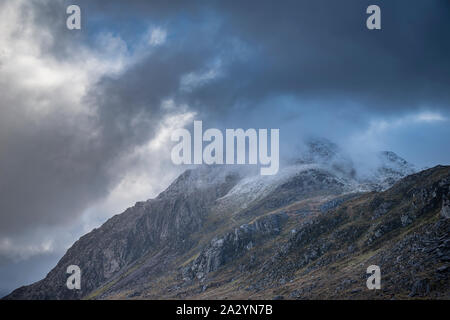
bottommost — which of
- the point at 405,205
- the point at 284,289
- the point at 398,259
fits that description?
the point at 284,289

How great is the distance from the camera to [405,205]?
641 feet

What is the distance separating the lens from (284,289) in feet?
581
